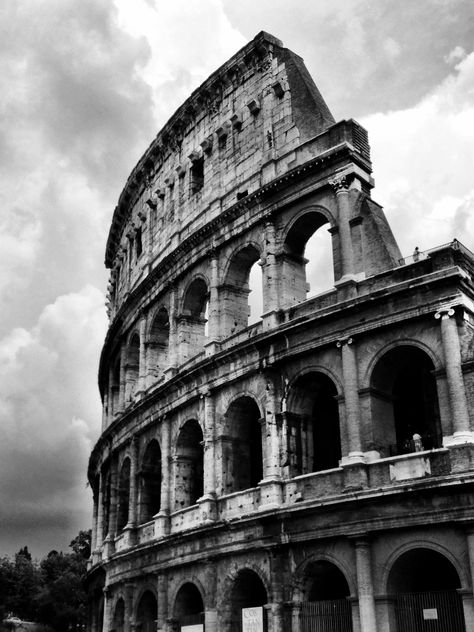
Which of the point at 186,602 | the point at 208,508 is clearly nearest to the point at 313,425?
the point at 208,508

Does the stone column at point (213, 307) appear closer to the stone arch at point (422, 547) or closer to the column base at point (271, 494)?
the column base at point (271, 494)

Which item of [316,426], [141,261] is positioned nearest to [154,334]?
[141,261]

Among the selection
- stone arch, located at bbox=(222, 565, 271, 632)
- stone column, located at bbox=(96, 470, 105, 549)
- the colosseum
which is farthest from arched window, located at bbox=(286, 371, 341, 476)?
stone column, located at bbox=(96, 470, 105, 549)

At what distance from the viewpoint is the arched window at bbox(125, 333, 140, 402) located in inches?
1101

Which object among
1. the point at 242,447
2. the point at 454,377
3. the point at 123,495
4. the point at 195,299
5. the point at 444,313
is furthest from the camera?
the point at 123,495

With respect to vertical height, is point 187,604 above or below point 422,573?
below

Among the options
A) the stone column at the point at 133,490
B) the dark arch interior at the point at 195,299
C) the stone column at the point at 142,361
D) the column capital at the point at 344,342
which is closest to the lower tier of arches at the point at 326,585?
the stone column at the point at 133,490

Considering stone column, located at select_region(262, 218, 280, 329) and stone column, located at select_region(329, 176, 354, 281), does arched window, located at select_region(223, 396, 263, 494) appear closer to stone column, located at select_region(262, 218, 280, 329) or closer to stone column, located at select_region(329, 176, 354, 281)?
stone column, located at select_region(262, 218, 280, 329)

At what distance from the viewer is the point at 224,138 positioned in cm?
2425

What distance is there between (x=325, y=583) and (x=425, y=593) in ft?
9.86

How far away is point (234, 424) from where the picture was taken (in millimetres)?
20344

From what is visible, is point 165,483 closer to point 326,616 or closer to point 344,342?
point 326,616

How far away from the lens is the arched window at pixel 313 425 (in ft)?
59.8

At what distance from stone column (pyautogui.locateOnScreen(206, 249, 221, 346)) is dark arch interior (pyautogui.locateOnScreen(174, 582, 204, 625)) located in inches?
243
